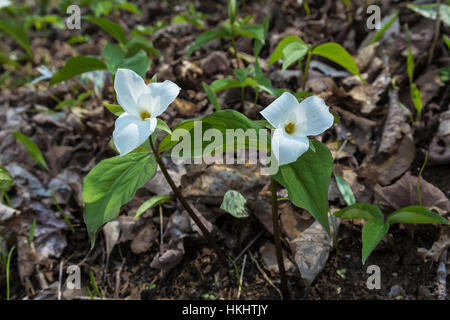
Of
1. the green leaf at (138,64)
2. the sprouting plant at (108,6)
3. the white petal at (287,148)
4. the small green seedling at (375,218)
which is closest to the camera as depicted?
the white petal at (287,148)

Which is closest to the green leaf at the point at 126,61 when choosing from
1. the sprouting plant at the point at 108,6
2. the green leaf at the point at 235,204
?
the green leaf at the point at 235,204

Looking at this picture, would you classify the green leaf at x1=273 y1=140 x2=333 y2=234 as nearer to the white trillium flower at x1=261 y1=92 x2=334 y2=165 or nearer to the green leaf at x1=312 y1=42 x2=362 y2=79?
the white trillium flower at x1=261 y1=92 x2=334 y2=165

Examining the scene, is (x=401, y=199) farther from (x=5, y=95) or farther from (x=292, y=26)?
(x=5, y=95)

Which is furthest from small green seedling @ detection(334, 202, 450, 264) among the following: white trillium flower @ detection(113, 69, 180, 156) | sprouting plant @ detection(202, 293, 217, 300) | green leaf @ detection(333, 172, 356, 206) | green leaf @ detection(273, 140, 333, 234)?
white trillium flower @ detection(113, 69, 180, 156)

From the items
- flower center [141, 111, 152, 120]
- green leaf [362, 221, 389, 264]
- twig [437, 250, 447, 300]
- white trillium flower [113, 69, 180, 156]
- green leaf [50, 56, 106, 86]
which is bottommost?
twig [437, 250, 447, 300]

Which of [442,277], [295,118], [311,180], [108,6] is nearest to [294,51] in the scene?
[295,118]

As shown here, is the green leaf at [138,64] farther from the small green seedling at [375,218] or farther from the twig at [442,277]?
the twig at [442,277]

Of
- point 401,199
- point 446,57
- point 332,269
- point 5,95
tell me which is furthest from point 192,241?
point 5,95
